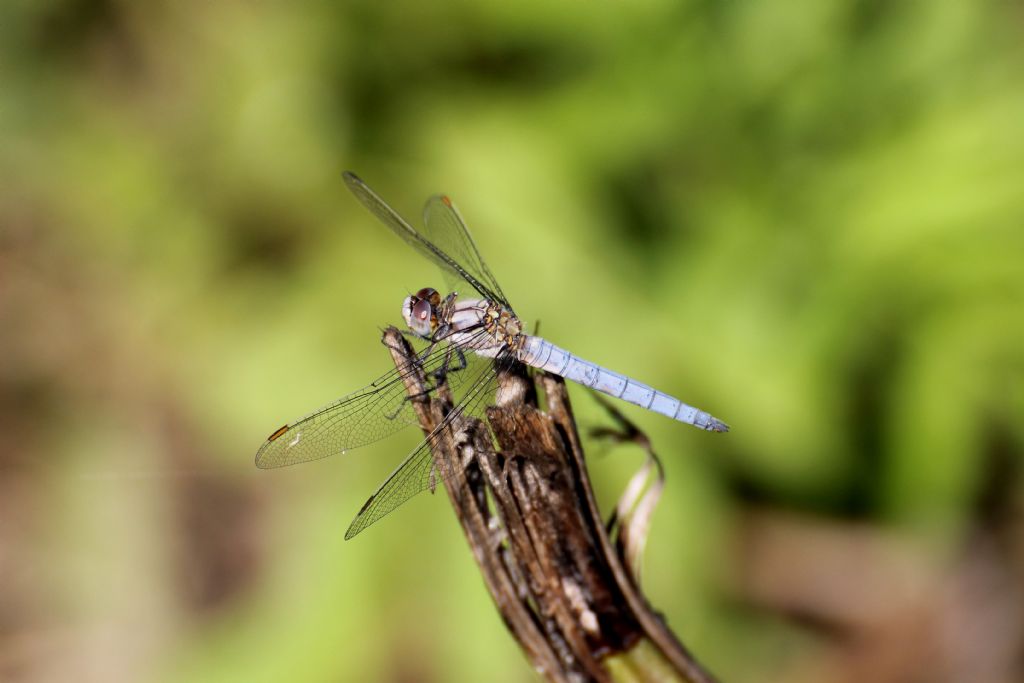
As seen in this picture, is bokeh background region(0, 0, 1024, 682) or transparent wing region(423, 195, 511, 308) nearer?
transparent wing region(423, 195, 511, 308)

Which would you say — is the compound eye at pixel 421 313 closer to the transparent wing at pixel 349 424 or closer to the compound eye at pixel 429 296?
the compound eye at pixel 429 296

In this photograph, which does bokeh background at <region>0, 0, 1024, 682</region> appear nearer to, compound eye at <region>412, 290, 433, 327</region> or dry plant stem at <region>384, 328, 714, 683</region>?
compound eye at <region>412, 290, 433, 327</region>

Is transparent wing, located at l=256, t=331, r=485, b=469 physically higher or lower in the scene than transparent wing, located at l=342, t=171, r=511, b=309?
lower

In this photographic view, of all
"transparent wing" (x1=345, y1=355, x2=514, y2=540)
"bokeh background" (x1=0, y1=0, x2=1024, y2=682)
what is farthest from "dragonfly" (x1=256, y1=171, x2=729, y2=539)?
"bokeh background" (x1=0, y1=0, x2=1024, y2=682)

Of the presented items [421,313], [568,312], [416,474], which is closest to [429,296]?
[421,313]

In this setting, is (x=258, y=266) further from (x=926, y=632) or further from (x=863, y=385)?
(x=926, y=632)

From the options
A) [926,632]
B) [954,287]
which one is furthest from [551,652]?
[926,632]

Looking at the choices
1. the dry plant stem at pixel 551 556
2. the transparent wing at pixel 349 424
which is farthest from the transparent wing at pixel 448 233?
the dry plant stem at pixel 551 556

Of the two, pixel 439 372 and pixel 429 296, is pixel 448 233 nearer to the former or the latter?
pixel 429 296
